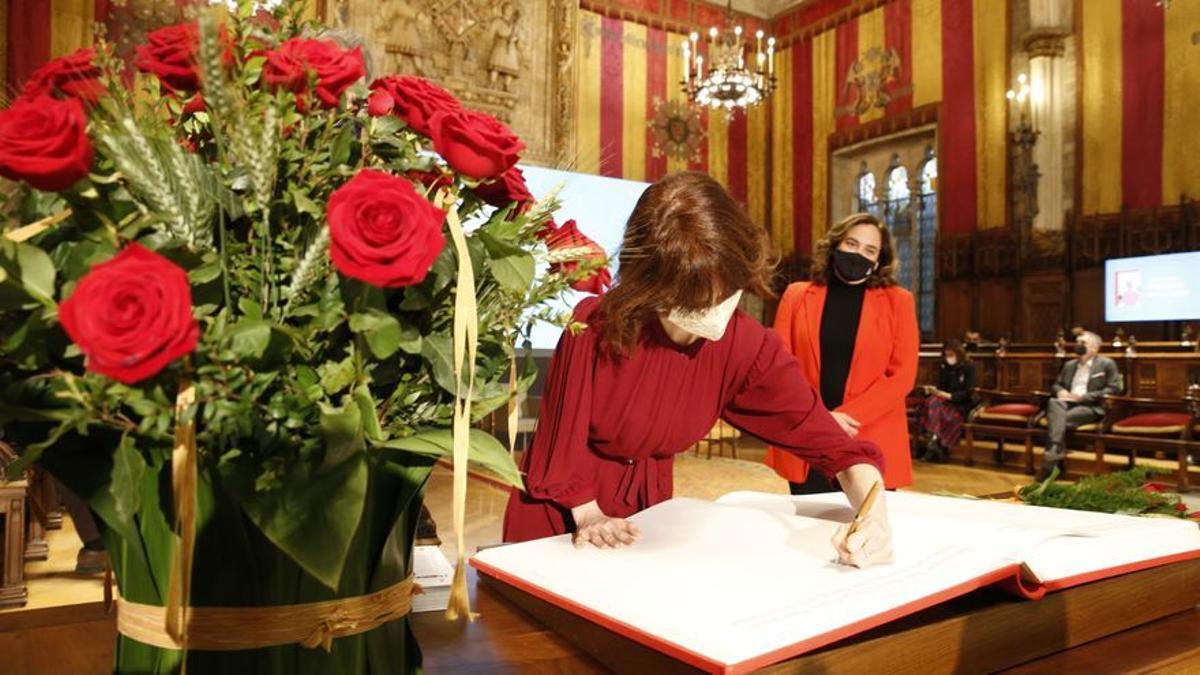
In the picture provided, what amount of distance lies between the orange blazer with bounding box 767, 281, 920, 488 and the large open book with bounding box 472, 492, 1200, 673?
1520 mm

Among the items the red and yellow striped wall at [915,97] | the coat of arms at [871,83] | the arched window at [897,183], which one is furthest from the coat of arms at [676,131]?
the arched window at [897,183]

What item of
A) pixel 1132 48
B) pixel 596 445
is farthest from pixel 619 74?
pixel 596 445

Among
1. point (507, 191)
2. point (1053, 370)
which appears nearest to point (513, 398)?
point (507, 191)

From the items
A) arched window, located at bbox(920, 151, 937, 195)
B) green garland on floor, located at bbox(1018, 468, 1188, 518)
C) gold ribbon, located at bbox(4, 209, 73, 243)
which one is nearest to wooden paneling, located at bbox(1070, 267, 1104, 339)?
arched window, located at bbox(920, 151, 937, 195)

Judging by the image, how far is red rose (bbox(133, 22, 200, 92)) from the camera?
52cm

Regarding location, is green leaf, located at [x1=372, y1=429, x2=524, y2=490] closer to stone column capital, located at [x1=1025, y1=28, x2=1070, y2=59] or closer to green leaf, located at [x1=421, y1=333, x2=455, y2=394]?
green leaf, located at [x1=421, y1=333, x2=455, y2=394]

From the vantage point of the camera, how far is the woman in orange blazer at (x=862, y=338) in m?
2.67

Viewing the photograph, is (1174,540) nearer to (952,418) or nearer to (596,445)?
(596,445)

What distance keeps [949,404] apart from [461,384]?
8108 mm

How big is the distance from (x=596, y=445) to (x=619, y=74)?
36.5ft

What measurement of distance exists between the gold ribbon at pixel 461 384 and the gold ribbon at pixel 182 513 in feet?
0.45

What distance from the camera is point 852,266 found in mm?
2697

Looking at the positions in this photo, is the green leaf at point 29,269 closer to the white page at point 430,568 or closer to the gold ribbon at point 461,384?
the gold ribbon at point 461,384

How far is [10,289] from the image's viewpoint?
0.43 m
